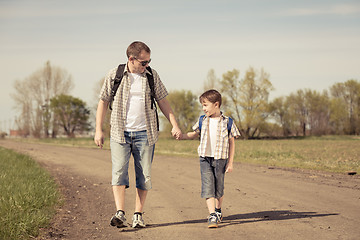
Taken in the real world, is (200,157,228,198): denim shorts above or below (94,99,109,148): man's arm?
below

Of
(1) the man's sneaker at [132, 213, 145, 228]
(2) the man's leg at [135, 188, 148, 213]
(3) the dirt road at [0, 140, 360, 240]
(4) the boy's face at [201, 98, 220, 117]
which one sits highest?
(4) the boy's face at [201, 98, 220, 117]

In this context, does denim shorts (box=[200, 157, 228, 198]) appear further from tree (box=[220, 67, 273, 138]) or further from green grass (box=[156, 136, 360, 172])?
tree (box=[220, 67, 273, 138])

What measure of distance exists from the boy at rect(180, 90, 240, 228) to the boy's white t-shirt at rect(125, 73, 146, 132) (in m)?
0.61

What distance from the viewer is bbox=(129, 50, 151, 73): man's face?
559 cm

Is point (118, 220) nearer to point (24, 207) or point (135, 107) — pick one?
point (135, 107)

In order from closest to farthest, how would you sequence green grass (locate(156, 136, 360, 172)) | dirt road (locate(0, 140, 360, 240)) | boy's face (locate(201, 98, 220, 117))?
1. dirt road (locate(0, 140, 360, 240))
2. boy's face (locate(201, 98, 220, 117))
3. green grass (locate(156, 136, 360, 172))

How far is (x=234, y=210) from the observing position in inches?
277

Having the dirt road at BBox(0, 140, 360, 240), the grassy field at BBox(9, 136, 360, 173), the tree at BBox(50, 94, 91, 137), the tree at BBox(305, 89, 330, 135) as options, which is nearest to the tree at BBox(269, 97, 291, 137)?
the tree at BBox(305, 89, 330, 135)

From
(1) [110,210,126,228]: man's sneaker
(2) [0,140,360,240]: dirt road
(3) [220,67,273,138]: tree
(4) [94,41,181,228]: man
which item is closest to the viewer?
(2) [0,140,360,240]: dirt road

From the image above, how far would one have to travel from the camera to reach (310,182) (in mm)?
10633

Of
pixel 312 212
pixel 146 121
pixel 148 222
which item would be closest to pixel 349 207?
pixel 312 212

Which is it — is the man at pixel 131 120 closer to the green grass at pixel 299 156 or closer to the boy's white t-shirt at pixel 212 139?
the boy's white t-shirt at pixel 212 139

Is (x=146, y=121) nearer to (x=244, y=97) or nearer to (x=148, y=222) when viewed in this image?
(x=148, y=222)

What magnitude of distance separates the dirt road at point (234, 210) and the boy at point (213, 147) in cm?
49
